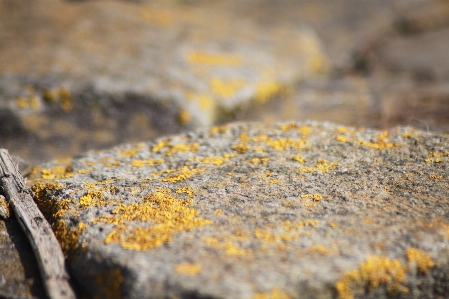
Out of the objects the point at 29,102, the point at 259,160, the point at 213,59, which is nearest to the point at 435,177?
the point at 259,160

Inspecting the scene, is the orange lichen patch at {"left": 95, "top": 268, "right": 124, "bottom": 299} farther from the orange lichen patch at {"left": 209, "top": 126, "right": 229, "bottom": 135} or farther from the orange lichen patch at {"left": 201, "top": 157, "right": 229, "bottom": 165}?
the orange lichen patch at {"left": 209, "top": 126, "right": 229, "bottom": 135}

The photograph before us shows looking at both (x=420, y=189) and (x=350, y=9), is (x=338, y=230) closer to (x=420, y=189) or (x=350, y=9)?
(x=420, y=189)

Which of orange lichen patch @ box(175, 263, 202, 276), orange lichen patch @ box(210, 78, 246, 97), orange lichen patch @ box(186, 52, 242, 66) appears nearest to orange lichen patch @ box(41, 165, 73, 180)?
orange lichen patch @ box(175, 263, 202, 276)

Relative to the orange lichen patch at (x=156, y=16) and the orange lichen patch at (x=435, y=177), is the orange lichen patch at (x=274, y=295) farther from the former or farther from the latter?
the orange lichen patch at (x=156, y=16)

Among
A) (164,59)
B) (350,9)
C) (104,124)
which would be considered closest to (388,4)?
(350,9)

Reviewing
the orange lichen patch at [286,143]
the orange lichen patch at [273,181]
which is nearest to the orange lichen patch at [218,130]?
the orange lichen patch at [286,143]
